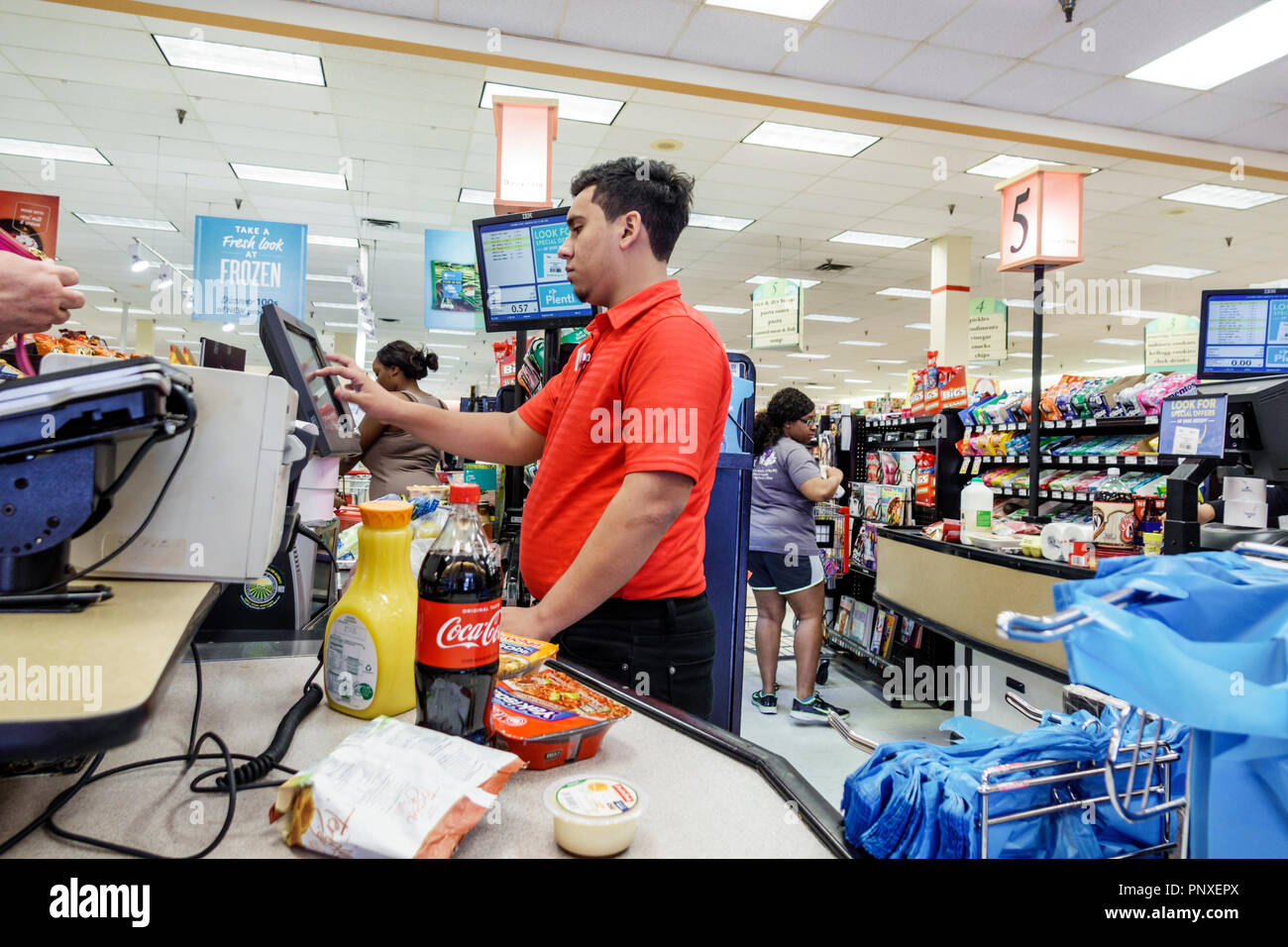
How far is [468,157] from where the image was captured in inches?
268

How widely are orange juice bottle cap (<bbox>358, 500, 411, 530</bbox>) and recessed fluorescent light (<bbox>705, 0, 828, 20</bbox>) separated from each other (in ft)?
14.6

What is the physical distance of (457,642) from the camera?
0.87 m

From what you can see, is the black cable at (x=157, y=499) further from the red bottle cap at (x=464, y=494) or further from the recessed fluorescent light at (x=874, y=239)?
the recessed fluorescent light at (x=874, y=239)

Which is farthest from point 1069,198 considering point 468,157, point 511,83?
point 468,157

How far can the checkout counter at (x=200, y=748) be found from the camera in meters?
0.65

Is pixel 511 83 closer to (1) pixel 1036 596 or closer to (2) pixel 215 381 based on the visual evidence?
(1) pixel 1036 596

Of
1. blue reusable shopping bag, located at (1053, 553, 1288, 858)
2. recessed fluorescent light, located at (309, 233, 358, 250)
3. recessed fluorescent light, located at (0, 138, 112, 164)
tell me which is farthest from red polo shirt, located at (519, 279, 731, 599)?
recessed fluorescent light, located at (309, 233, 358, 250)

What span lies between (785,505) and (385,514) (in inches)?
139

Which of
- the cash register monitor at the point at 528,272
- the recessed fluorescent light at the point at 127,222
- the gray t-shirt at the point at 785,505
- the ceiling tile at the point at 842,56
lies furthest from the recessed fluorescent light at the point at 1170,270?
the recessed fluorescent light at the point at 127,222

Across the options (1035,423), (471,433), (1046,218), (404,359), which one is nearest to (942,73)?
(1046,218)

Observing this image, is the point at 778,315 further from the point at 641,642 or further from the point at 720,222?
the point at 641,642

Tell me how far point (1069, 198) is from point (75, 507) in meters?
6.98

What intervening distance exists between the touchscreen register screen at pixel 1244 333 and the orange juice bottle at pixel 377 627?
3.91 metres
